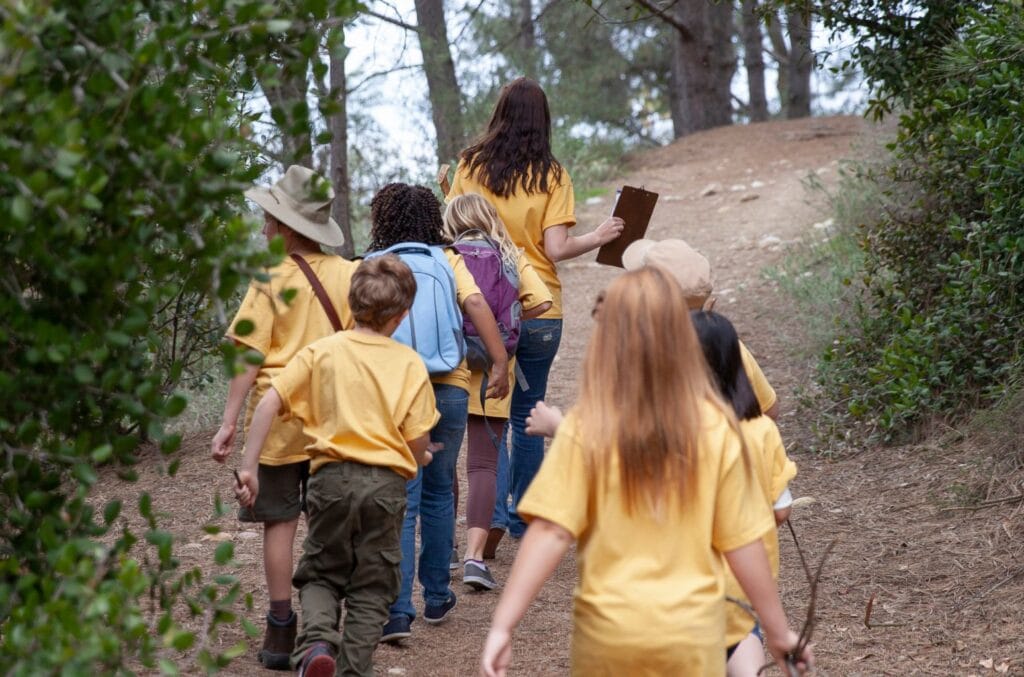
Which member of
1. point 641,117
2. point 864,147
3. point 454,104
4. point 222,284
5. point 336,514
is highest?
point 641,117

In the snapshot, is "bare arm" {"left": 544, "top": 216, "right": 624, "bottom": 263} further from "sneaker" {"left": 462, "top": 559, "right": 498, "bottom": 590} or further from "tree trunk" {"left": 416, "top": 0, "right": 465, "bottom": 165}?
"tree trunk" {"left": 416, "top": 0, "right": 465, "bottom": 165}

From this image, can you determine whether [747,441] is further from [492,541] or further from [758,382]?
[492,541]

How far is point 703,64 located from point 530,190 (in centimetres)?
1539

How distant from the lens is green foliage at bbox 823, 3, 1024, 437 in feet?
19.4

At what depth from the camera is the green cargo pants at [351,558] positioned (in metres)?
4.06

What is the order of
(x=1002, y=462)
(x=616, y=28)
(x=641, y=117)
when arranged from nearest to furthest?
(x=1002, y=462), (x=616, y=28), (x=641, y=117)

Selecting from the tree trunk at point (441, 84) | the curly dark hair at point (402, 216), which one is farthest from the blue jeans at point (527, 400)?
the tree trunk at point (441, 84)

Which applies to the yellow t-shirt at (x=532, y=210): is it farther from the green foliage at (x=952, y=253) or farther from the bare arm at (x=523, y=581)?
the bare arm at (x=523, y=581)

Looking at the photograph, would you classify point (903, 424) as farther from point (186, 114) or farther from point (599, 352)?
point (186, 114)

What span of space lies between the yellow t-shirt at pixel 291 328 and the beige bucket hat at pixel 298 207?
0.10 metres

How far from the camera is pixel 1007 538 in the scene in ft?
17.4

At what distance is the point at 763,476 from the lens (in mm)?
3328

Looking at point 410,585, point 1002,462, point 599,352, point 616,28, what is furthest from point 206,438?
point 616,28

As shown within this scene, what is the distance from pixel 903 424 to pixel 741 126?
13.1 m
